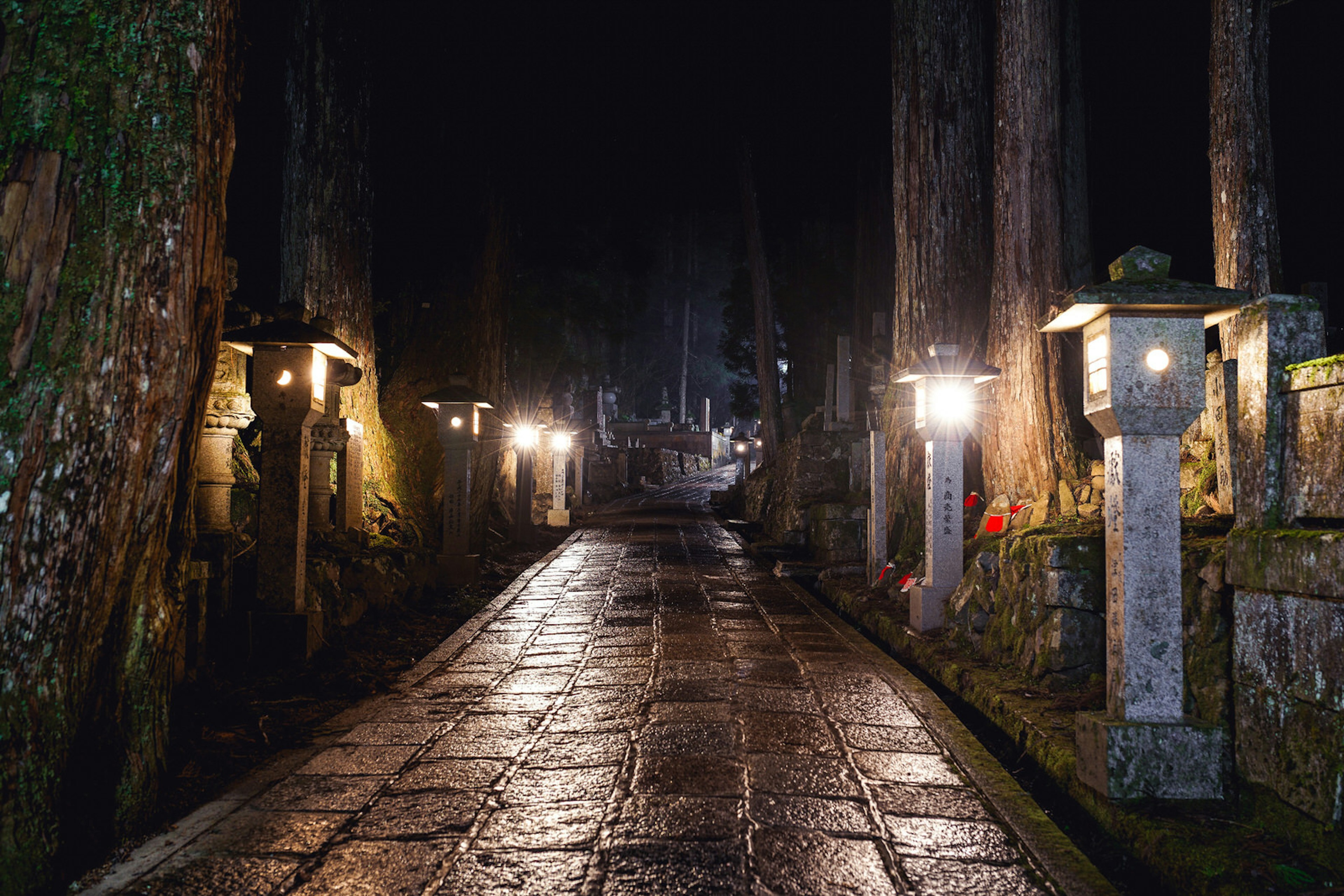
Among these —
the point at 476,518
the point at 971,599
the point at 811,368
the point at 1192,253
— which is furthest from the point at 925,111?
the point at 811,368

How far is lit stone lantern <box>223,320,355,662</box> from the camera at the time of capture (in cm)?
516

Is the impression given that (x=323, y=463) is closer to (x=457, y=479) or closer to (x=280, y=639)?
(x=457, y=479)

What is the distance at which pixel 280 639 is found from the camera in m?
5.16

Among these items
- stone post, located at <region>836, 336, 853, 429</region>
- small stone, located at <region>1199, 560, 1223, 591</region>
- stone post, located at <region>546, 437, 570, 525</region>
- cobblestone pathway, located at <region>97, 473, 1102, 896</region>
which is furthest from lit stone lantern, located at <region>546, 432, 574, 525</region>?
small stone, located at <region>1199, 560, 1223, 591</region>

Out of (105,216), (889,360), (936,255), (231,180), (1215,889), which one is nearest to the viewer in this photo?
(1215,889)

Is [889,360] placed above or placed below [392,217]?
below

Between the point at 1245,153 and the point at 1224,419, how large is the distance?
8.44 ft

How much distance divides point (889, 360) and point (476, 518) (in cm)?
707

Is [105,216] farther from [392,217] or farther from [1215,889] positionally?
[392,217]

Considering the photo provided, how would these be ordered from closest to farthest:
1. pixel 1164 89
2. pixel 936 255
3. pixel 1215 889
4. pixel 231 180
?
pixel 1215 889
pixel 936 255
pixel 231 180
pixel 1164 89

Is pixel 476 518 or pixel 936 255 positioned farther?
pixel 476 518

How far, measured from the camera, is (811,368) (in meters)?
22.1

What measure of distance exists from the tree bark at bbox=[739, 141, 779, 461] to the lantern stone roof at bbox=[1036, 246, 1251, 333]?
16181 millimetres

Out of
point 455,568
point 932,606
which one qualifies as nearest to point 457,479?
point 455,568
